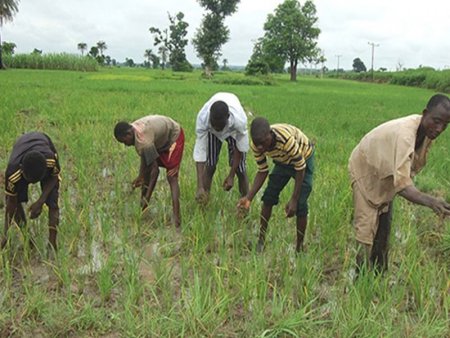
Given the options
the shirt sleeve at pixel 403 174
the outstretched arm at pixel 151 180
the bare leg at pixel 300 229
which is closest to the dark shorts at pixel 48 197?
the outstretched arm at pixel 151 180

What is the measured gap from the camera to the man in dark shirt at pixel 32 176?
262 centimetres

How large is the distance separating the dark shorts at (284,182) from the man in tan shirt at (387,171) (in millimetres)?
439

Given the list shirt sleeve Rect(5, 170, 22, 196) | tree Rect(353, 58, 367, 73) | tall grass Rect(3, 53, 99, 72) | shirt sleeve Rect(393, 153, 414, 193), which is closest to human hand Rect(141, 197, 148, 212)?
shirt sleeve Rect(5, 170, 22, 196)

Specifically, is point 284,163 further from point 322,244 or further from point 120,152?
point 120,152

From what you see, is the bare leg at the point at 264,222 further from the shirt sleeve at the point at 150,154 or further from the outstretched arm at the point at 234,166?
the shirt sleeve at the point at 150,154

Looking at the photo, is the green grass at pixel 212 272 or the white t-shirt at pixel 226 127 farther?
the white t-shirt at pixel 226 127

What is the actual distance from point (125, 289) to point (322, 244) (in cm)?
148

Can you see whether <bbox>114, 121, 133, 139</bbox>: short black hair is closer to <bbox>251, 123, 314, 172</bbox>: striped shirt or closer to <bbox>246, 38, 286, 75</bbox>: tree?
<bbox>251, 123, 314, 172</bbox>: striped shirt

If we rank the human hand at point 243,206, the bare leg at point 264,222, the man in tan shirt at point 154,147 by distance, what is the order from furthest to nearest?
the man in tan shirt at point 154,147 → the bare leg at point 264,222 → the human hand at point 243,206

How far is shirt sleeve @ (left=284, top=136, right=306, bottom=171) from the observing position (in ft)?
9.71

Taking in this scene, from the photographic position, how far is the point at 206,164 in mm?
3967

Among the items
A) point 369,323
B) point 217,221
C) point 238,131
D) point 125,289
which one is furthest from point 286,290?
point 238,131

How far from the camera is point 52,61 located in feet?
106

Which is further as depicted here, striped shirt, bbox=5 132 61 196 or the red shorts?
the red shorts
